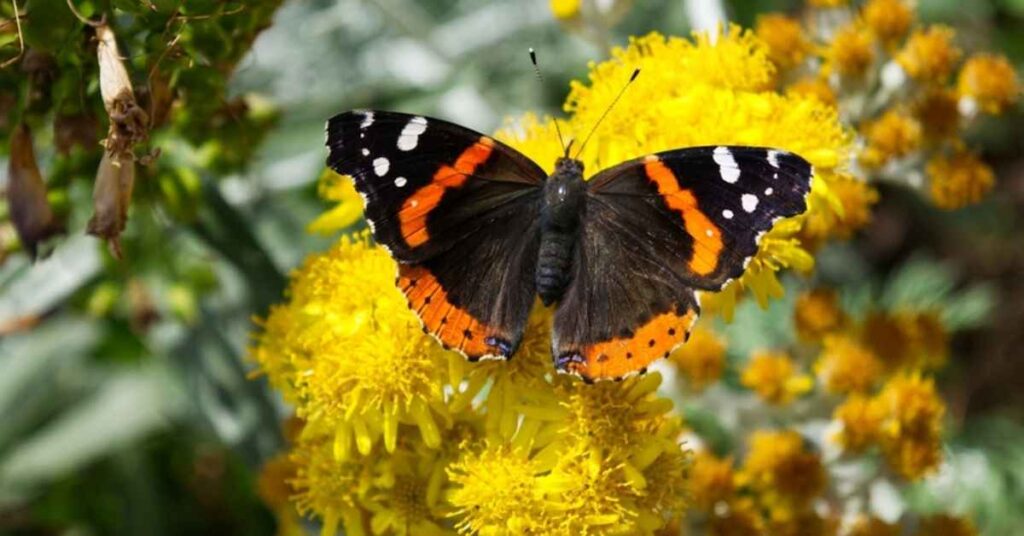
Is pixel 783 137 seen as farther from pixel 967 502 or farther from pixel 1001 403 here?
pixel 1001 403

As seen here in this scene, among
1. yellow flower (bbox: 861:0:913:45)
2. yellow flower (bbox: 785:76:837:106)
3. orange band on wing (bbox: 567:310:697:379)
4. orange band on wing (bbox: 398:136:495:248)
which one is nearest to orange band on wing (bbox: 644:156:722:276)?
orange band on wing (bbox: 567:310:697:379)

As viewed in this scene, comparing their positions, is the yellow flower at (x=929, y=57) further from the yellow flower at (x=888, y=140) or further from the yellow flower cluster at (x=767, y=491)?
the yellow flower cluster at (x=767, y=491)

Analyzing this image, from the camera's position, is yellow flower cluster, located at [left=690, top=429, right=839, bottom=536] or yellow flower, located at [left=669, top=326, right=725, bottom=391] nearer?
yellow flower cluster, located at [left=690, top=429, right=839, bottom=536]

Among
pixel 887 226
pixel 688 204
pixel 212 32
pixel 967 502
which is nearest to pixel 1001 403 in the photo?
pixel 887 226

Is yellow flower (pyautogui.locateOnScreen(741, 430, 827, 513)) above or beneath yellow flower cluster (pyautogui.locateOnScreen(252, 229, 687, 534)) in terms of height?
beneath

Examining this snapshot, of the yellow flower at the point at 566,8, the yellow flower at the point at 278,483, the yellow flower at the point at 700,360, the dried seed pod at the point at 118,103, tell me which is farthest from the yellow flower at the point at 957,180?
the dried seed pod at the point at 118,103

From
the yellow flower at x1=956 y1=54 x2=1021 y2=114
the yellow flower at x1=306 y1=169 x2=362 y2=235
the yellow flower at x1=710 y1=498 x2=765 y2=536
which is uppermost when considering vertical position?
the yellow flower at x1=306 y1=169 x2=362 y2=235

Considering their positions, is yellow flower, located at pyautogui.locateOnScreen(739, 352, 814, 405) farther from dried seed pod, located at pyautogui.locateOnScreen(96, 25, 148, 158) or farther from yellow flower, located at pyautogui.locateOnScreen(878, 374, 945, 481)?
dried seed pod, located at pyautogui.locateOnScreen(96, 25, 148, 158)

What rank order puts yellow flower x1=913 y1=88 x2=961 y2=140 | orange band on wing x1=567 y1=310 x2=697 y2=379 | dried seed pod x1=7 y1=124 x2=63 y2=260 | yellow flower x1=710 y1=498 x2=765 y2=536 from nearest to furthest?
orange band on wing x1=567 y1=310 x2=697 y2=379
dried seed pod x1=7 y1=124 x2=63 y2=260
yellow flower x1=710 y1=498 x2=765 y2=536
yellow flower x1=913 y1=88 x2=961 y2=140
